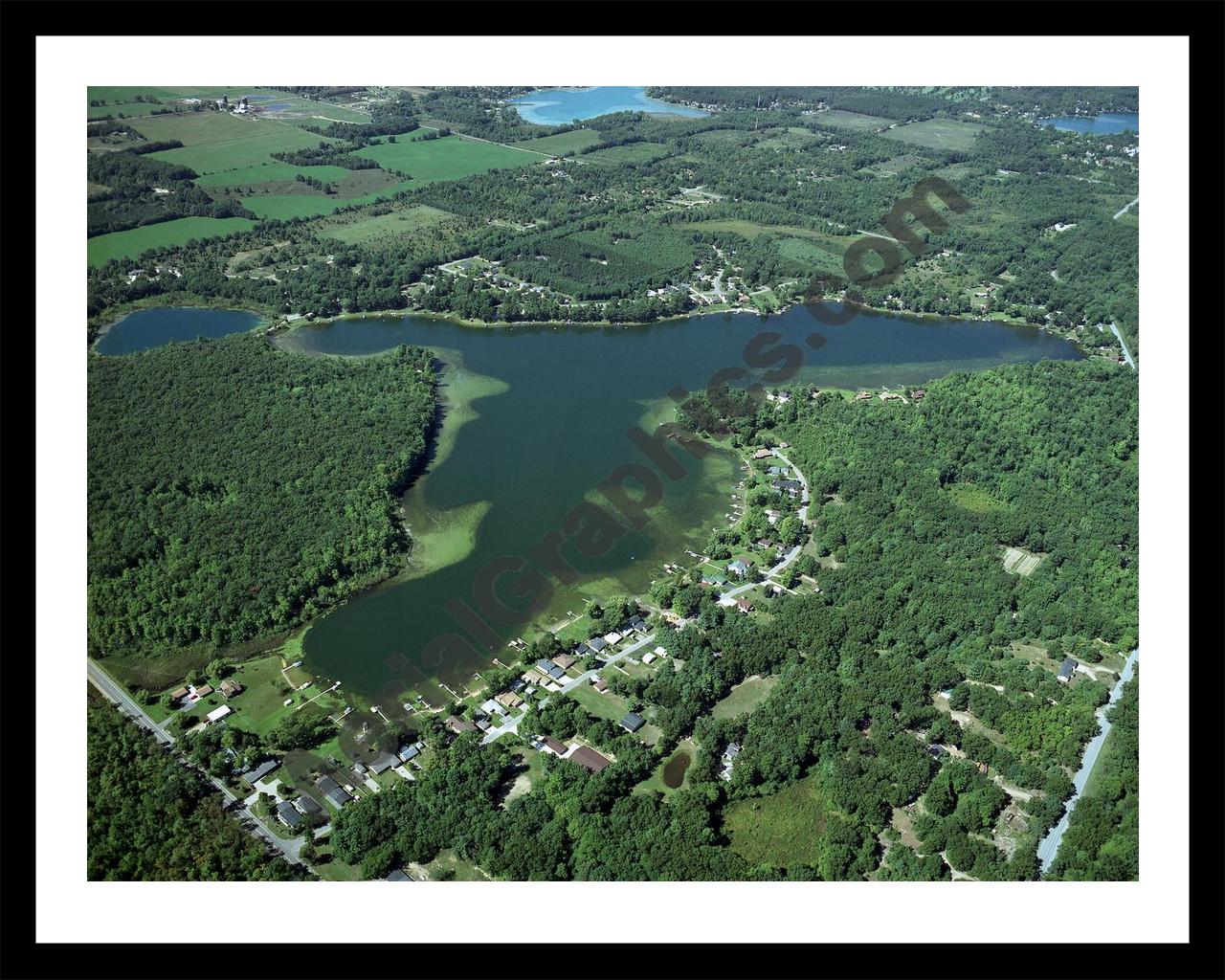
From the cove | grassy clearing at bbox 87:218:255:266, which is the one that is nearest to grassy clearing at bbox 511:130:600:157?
grassy clearing at bbox 87:218:255:266

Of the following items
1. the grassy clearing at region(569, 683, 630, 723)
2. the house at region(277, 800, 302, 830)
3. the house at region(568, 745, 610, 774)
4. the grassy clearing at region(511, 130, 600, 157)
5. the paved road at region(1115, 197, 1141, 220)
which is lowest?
the house at region(277, 800, 302, 830)

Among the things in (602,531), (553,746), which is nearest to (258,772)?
(553,746)

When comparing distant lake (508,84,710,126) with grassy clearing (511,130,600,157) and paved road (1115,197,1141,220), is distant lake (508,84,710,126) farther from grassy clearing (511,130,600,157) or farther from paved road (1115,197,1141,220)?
paved road (1115,197,1141,220)

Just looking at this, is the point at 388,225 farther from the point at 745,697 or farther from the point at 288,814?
the point at 288,814

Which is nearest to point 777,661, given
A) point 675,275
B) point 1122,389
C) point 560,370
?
point 560,370

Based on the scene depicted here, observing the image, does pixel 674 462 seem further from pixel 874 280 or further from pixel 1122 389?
pixel 874 280

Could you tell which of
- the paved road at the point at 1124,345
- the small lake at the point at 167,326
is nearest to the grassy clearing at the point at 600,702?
Answer: the small lake at the point at 167,326
